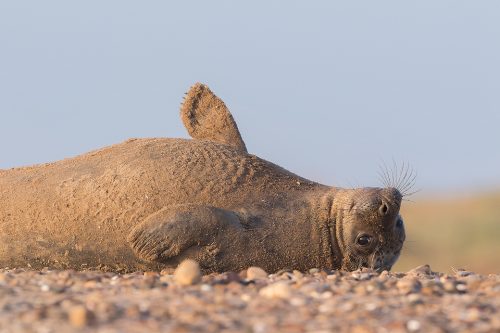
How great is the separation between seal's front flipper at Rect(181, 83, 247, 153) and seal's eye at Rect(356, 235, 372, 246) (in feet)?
5.09

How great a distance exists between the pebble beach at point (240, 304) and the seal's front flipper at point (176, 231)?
733mm

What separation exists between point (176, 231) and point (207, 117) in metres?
2.08

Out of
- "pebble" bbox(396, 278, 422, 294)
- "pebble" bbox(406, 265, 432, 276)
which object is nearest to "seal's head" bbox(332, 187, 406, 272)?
"pebble" bbox(406, 265, 432, 276)

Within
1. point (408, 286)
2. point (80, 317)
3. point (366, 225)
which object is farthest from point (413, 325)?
point (366, 225)

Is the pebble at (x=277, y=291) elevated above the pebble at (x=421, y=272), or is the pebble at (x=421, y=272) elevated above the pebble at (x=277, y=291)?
the pebble at (x=277, y=291)

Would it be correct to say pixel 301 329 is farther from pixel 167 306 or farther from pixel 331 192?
pixel 331 192

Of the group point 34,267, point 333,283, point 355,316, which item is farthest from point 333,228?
point 355,316

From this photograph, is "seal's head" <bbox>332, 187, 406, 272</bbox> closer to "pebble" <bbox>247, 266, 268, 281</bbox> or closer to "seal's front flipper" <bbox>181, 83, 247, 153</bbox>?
"seal's front flipper" <bbox>181, 83, 247, 153</bbox>

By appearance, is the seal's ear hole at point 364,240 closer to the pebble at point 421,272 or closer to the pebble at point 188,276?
the pebble at point 421,272

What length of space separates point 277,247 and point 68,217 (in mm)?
1835

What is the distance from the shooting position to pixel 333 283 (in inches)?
276

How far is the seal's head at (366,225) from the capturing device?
28.9 ft

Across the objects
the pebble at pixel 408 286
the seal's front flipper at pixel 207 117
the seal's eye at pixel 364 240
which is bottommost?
the seal's eye at pixel 364 240

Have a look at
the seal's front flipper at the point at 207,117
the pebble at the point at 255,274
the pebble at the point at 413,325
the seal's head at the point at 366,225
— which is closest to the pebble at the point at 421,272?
the seal's head at the point at 366,225
